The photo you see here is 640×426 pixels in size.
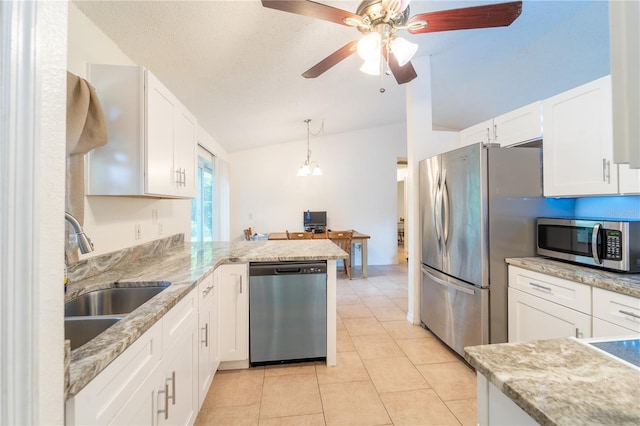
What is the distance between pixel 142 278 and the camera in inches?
56.7

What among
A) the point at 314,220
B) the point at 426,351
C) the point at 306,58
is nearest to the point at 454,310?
the point at 426,351

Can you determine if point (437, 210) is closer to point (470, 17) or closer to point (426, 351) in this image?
point (426, 351)

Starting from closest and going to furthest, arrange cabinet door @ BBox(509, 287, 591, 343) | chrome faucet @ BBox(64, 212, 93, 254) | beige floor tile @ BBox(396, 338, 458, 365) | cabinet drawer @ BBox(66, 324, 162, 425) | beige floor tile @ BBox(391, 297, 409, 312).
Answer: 1. cabinet drawer @ BBox(66, 324, 162, 425)
2. chrome faucet @ BBox(64, 212, 93, 254)
3. cabinet door @ BBox(509, 287, 591, 343)
4. beige floor tile @ BBox(396, 338, 458, 365)
5. beige floor tile @ BBox(391, 297, 409, 312)

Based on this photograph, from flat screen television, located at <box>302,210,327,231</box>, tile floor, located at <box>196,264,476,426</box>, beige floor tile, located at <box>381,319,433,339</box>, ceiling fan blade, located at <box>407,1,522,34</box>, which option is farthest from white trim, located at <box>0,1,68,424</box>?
flat screen television, located at <box>302,210,327,231</box>

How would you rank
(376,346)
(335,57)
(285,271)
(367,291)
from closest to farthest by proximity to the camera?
(335,57) → (285,271) → (376,346) → (367,291)

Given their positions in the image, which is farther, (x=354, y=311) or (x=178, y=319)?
(x=354, y=311)

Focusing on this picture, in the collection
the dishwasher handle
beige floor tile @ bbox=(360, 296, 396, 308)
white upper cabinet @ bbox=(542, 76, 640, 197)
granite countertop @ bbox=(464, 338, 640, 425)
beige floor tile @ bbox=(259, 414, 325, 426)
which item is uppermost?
white upper cabinet @ bbox=(542, 76, 640, 197)

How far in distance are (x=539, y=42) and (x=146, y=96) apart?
3473mm

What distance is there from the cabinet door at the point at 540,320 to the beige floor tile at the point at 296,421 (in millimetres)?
1485

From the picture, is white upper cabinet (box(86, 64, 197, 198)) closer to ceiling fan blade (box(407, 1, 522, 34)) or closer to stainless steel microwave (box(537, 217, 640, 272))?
ceiling fan blade (box(407, 1, 522, 34))

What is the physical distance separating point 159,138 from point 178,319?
109cm

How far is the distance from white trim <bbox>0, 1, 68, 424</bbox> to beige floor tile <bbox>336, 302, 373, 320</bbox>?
113 inches

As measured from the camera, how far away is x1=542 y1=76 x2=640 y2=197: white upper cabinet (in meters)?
1.55

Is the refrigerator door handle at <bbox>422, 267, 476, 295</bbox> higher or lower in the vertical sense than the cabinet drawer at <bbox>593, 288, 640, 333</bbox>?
lower
